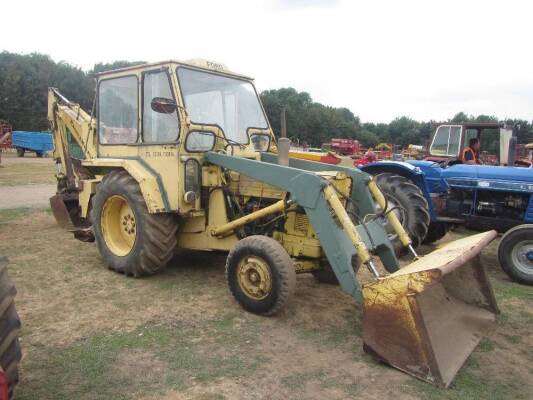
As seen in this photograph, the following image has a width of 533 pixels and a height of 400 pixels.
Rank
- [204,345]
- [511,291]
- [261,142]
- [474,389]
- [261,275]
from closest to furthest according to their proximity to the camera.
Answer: [474,389] → [204,345] → [261,275] → [511,291] → [261,142]

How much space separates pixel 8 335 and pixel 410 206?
17.6ft

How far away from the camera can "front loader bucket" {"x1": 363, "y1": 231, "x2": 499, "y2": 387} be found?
322cm

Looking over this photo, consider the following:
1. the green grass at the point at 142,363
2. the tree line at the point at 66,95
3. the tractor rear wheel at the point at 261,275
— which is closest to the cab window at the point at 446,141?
the tractor rear wheel at the point at 261,275

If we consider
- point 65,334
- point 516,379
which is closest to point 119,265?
point 65,334

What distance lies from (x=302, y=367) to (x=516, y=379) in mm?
1544

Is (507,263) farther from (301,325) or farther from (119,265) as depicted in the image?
(119,265)

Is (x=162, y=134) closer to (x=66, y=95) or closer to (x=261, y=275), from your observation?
(x=261, y=275)

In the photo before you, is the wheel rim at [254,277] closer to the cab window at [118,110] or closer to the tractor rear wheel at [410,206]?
the cab window at [118,110]

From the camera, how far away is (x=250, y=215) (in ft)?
15.8

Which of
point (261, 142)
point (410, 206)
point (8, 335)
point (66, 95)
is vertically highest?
point (66, 95)

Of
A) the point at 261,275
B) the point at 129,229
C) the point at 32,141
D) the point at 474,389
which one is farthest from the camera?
the point at 32,141

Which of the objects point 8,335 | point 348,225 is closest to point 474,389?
point 348,225

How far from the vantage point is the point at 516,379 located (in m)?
3.38

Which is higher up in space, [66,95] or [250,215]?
[66,95]
